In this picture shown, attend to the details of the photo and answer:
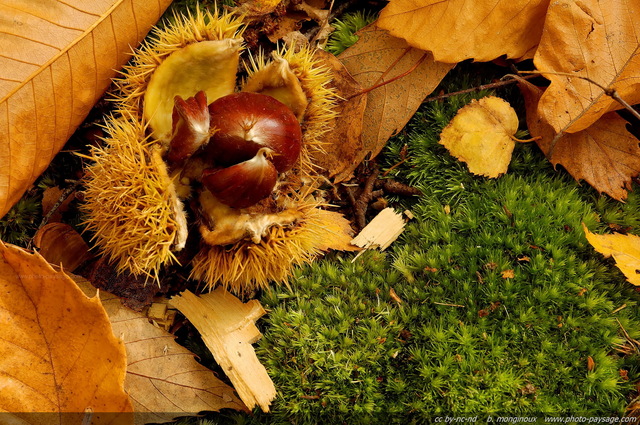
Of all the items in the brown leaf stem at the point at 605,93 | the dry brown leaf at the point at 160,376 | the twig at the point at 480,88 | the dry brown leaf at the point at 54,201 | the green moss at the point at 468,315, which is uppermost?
the brown leaf stem at the point at 605,93

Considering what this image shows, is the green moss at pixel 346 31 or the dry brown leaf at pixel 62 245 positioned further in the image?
the green moss at pixel 346 31

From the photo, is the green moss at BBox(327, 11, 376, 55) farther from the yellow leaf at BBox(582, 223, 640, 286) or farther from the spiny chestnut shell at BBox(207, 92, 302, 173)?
the yellow leaf at BBox(582, 223, 640, 286)

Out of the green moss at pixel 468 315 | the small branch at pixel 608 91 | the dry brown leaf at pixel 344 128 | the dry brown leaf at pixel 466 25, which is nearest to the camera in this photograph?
the green moss at pixel 468 315

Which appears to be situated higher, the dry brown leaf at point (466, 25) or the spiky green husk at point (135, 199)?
the dry brown leaf at point (466, 25)

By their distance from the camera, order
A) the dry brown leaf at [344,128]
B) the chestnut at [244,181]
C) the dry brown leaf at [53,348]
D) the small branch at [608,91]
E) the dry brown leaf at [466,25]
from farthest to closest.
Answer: the dry brown leaf at [344,128], the dry brown leaf at [466,25], the small branch at [608,91], the chestnut at [244,181], the dry brown leaf at [53,348]

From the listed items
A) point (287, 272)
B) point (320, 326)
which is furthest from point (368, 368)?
point (287, 272)

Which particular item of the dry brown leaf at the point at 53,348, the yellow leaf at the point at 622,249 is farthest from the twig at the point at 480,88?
the dry brown leaf at the point at 53,348

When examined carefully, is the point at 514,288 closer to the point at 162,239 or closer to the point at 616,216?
the point at 616,216

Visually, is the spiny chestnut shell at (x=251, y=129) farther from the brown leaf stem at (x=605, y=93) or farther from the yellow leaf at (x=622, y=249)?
the yellow leaf at (x=622, y=249)
